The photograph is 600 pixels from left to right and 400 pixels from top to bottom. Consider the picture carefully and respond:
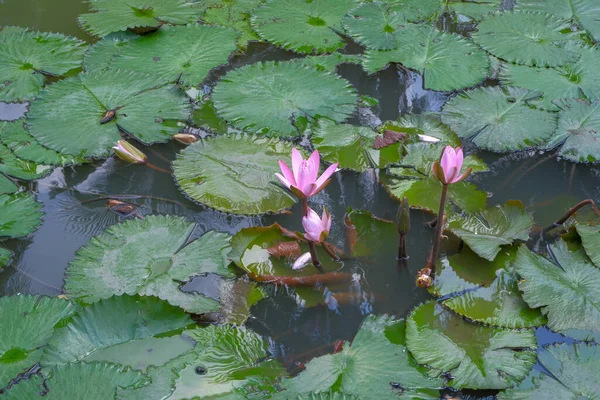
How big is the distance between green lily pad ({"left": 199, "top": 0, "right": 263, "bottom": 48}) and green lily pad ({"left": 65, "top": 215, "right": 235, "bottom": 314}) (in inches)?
62.6

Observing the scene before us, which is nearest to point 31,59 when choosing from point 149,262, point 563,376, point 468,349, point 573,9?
point 149,262

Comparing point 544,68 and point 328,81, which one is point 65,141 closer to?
point 328,81

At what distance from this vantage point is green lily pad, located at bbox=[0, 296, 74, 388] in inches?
78.2

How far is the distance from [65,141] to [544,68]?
258 cm

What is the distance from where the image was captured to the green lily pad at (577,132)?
2.83 meters

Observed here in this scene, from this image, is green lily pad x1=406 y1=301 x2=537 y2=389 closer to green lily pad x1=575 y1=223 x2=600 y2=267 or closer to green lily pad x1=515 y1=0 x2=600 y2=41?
green lily pad x1=575 y1=223 x2=600 y2=267

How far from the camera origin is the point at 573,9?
382 centimetres

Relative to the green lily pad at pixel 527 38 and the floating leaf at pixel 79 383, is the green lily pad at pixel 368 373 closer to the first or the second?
the floating leaf at pixel 79 383

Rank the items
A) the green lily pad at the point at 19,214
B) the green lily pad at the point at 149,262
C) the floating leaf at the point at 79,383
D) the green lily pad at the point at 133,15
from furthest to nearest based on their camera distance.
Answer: the green lily pad at the point at 133,15
the green lily pad at the point at 19,214
the green lily pad at the point at 149,262
the floating leaf at the point at 79,383

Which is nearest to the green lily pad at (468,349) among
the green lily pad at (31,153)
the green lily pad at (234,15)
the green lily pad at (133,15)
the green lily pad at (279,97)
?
the green lily pad at (279,97)

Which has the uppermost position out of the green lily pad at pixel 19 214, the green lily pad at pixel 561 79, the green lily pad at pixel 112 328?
the green lily pad at pixel 561 79

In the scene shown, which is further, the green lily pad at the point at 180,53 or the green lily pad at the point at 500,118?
the green lily pad at the point at 180,53

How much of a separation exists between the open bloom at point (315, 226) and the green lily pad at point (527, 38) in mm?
1873

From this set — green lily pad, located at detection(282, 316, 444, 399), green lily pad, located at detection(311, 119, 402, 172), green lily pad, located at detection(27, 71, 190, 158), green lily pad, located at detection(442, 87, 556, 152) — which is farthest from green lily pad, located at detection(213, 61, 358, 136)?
green lily pad, located at detection(282, 316, 444, 399)
